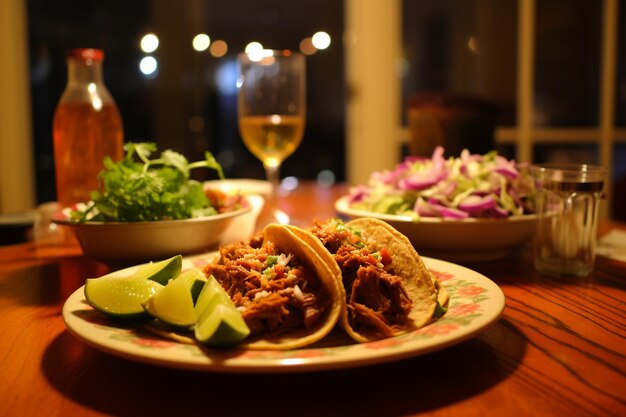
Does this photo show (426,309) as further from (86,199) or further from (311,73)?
(311,73)

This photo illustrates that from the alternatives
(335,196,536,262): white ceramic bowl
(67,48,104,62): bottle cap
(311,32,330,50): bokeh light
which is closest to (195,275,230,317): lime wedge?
(335,196,536,262): white ceramic bowl

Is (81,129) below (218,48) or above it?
below

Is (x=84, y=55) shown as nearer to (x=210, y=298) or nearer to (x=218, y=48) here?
(x=210, y=298)

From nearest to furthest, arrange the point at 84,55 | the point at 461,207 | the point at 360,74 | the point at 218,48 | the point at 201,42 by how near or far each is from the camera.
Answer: the point at 461,207 < the point at 84,55 < the point at 360,74 < the point at 201,42 < the point at 218,48

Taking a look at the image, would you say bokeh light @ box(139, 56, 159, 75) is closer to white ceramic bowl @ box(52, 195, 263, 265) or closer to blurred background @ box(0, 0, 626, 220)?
blurred background @ box(0, 0, 626, 220)

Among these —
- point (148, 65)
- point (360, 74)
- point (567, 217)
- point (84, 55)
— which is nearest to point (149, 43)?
point (148, 65)

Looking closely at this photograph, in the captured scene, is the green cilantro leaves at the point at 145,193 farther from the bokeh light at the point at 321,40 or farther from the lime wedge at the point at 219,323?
the bokeh light at the point at 321,40
